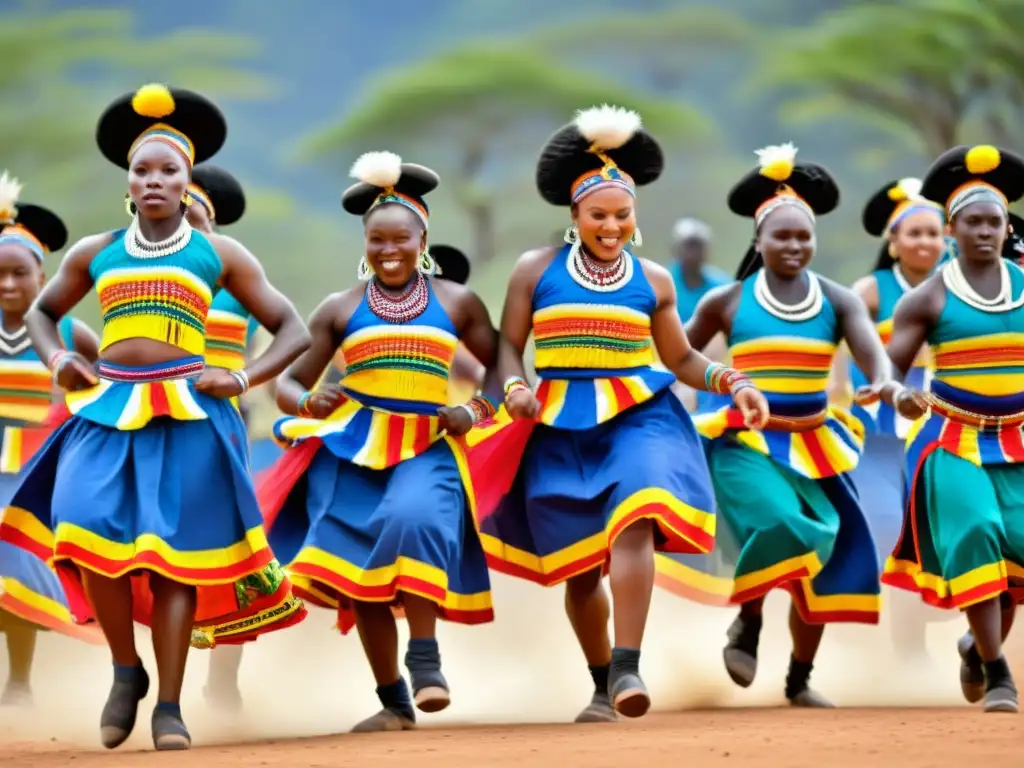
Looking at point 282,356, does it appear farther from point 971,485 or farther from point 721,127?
point 721,127

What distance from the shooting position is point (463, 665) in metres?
8.62

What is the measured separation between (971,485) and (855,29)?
964 inches

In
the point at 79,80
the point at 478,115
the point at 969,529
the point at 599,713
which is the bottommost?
the point at 599,713

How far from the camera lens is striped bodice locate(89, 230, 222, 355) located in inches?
248

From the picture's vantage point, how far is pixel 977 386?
7207 millimetres

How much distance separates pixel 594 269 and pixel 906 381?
2.77 metres

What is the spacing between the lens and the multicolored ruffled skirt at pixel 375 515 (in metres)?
6.63

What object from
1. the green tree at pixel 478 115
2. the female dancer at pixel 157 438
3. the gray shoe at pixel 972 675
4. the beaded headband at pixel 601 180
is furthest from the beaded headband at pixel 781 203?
the green tree at pixel 478 115

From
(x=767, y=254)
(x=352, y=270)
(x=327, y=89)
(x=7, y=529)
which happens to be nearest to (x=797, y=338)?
(x=767, y=254)

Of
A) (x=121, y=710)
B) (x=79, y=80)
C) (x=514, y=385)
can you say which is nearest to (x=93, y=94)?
(x=79, y=80)

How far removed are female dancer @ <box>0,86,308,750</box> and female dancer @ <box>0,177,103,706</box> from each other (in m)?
1.33

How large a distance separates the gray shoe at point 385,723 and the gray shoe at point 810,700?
1.74 m

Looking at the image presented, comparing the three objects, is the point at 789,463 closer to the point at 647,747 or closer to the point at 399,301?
the point at 399,301

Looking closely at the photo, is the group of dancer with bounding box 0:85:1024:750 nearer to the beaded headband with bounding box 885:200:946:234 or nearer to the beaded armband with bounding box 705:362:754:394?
the beaded armband with bounding box 705:362:754:394
